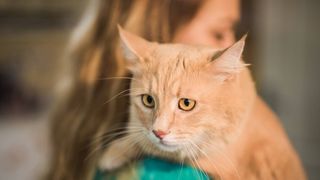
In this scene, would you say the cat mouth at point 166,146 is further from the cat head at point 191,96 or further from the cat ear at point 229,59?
the cat ear at point 229,59

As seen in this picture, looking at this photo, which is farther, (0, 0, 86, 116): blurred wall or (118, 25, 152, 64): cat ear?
(0, 0, 86, 116): blurred wall

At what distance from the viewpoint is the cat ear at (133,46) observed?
0.70 metres

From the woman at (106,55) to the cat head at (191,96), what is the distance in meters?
0.06

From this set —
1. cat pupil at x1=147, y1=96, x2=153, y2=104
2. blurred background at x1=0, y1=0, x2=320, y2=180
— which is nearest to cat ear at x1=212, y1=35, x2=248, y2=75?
cat pupil at x1=147, y1=96, x2=153, y2=104

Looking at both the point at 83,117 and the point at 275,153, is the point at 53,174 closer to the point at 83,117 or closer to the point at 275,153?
the point at 83,117

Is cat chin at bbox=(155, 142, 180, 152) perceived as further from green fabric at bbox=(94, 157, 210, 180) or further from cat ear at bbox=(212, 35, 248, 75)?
cat ear at bbox=(212, 35, 248, 75)

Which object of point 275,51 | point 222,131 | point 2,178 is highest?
point 275,51

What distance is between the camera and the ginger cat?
0.66 meters

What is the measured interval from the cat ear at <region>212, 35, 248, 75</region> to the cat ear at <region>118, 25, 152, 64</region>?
0.38ft

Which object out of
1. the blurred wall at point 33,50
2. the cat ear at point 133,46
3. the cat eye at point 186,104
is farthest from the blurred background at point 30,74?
the cat eye at point 186,104

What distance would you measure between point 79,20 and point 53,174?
11.3 inches

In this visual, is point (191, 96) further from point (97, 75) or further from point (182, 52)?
point (97, 75)

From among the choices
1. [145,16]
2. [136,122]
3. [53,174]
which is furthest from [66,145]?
[145,16]

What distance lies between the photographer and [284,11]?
0.75 m
